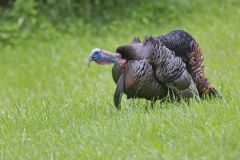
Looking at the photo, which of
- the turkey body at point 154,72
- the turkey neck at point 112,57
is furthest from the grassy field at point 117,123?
the turkey neck at point 112,57

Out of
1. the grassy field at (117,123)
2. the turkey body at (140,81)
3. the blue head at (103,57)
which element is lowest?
the grassy field at (117,123)

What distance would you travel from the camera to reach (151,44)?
623cm

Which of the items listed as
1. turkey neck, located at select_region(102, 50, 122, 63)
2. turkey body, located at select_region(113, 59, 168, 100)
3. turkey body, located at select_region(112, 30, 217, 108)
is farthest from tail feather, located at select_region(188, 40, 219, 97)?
turkey neck, located at select_region(102, 50, 122, 63)

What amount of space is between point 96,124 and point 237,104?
3.96 ft

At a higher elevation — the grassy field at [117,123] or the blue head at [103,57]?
the blue head at [103,57]

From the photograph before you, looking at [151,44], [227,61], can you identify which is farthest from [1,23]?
[151,44]

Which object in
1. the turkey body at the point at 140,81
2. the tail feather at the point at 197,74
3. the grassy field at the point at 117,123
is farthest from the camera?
the tail feather at the point at 197,74

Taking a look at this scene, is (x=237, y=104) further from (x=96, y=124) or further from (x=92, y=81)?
(x=92, y=81)

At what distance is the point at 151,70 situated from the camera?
20.0ft

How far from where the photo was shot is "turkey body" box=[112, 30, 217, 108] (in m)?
6.08

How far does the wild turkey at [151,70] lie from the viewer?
6086 mm

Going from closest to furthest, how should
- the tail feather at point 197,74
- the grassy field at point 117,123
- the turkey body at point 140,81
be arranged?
the grassy field at point 117,123 < the turkey body at point 140,81 < the tail feather at point 197,74

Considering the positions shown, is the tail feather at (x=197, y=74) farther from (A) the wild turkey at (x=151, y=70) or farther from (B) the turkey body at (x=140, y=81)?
(B) the turkey body at (x=140, y=81)

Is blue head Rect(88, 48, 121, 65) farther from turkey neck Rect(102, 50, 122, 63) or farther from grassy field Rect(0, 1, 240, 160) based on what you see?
grassy field Rect(0, 1, 240, 160)
